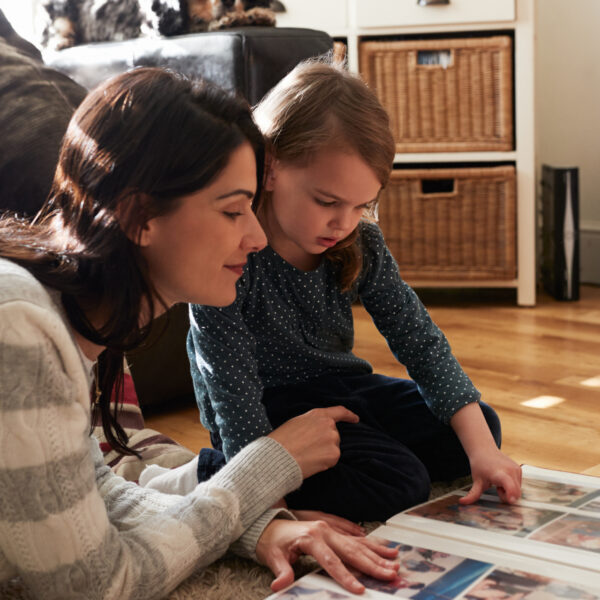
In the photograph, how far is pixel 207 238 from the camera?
782 mm

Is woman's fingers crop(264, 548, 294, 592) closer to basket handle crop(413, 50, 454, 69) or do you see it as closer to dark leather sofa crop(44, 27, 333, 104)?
dark leather sofa crop(44, 27, 333, 104)

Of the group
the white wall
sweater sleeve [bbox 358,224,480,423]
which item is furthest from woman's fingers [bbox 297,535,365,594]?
the white wall

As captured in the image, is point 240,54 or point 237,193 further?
point 240,54

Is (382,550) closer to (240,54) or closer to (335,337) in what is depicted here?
(335,337)

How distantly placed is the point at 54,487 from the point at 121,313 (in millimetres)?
163

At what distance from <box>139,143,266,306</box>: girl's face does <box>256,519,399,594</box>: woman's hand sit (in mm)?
232

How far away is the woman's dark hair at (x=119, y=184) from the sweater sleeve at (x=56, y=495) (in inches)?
2.6

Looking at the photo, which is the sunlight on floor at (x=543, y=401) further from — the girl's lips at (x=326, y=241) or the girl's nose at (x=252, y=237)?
the girl's nose at (x=252, y=237)

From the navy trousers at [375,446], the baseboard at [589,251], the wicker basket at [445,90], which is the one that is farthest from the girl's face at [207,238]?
the baseboard at [589,251]

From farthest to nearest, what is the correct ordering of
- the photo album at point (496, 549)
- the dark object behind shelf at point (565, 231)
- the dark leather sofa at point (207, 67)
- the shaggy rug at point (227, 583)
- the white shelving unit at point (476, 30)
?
the dark object behind shelf at point (565, 231)
the white shelving unit at point (476, 30)
the dark leather sofa at point (207, 67)
the shaggy rug at point (227, 583)
the photo album at point (496, 549)

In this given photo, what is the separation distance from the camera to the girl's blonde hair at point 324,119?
1.01m

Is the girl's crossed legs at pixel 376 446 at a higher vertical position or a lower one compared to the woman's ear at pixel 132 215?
lower

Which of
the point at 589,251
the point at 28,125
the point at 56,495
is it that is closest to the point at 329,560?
the point at 56,495

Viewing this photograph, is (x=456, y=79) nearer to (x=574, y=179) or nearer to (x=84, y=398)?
(x=574, y=179)
